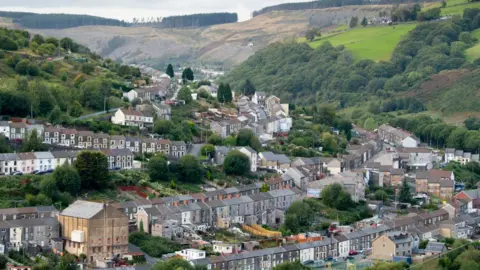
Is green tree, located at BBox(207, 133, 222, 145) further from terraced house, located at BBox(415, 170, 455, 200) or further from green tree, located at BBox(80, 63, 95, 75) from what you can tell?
green tree, located at BBox(80, 63, 95, 75)

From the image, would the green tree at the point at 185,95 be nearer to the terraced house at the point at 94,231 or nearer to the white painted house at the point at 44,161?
the white painted house at the point at 44,161

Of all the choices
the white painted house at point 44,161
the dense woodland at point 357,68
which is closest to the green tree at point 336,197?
the white painted house at point 44,161

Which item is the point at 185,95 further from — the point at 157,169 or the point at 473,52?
the point at 473,52

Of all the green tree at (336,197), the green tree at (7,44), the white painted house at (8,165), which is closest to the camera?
the white painted house at (8,165)

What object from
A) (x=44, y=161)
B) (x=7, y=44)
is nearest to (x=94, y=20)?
(x=7, y=44)

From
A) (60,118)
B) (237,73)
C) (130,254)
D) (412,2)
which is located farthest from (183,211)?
(412,2)

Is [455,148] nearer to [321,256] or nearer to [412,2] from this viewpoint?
[321,256]

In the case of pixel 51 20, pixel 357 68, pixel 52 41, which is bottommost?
pixel 51 20
